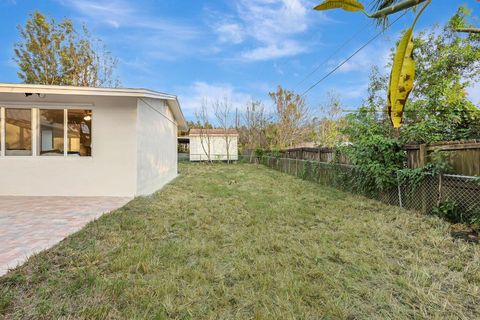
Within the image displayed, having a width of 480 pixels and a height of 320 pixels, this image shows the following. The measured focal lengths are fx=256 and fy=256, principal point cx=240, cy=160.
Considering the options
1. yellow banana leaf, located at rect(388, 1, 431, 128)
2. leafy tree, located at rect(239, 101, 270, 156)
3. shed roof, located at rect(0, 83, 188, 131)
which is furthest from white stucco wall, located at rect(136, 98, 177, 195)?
leafy tree, located at rect(239, 101, 270, 156)

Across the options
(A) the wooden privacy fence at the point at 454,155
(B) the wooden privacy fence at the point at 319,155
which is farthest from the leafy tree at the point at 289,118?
(A) the wooden privacy fence at the point at 454,155

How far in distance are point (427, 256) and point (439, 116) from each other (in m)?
3.47

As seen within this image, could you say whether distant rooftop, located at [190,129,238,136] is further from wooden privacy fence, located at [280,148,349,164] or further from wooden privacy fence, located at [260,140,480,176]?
wooden privacy fence, located at [260,140,480,176]

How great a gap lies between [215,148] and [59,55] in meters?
13.5

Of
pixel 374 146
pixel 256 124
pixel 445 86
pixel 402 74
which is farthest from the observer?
pixel 256 124

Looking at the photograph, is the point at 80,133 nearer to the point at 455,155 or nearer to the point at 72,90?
the point at 72,90

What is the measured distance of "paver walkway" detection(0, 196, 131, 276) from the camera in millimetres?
3127

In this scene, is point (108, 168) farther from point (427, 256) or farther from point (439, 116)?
point (439, 116)

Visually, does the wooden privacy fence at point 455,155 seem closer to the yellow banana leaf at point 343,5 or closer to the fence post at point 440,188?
the fence post at point 440,188

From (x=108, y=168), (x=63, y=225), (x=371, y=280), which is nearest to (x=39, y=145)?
(x=108, y=168)

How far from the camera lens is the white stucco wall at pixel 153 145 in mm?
6836

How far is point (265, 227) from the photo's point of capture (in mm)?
4094

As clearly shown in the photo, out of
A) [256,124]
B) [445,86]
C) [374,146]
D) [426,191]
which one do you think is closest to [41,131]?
[374,146]

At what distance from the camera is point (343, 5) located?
0.83 m
